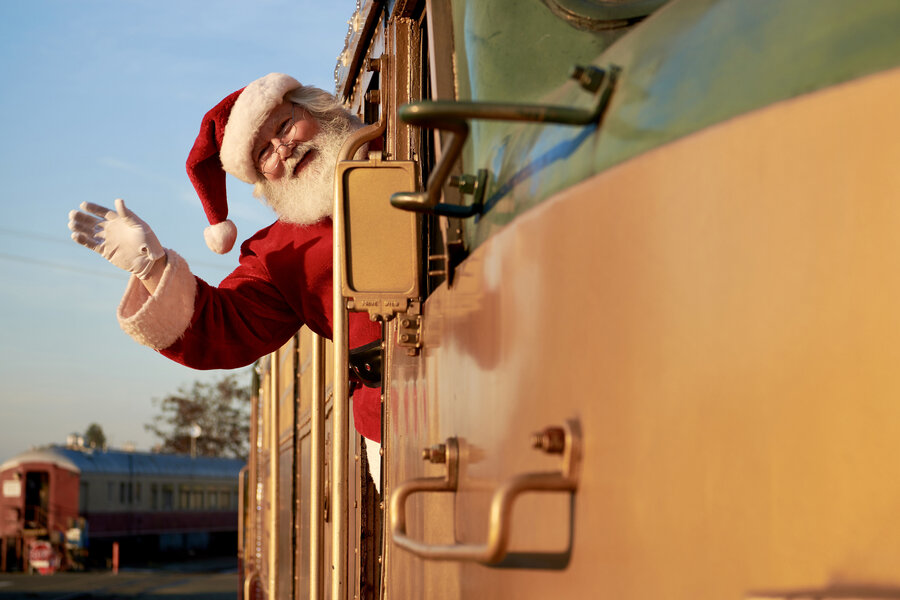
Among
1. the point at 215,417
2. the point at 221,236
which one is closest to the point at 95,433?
the point at 215,417

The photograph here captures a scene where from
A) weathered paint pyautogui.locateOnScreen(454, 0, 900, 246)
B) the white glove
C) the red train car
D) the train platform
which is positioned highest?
the white glove

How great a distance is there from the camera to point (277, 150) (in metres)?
3.19

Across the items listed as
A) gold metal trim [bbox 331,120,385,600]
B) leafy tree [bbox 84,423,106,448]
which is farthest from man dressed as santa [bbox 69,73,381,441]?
leafy tree [bbox 84,423,106,448]

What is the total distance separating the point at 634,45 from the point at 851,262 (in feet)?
1.61

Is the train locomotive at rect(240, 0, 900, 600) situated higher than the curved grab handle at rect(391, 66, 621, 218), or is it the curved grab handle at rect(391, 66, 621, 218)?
the curved grab handle at rect(391, 66, 621, 218)

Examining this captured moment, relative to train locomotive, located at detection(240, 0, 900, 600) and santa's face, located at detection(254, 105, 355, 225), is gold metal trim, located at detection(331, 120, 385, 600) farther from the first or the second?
santa's face, located at detection(254, 105, 355, 225)

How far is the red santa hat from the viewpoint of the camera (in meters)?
3.13

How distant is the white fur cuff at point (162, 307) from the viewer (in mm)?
2771

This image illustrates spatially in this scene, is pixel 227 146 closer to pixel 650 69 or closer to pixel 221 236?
pixel 221 236

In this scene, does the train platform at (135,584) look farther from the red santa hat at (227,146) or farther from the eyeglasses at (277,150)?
the eyeglasses at (277,150)

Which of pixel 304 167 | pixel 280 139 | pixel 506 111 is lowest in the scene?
pixel 506 111

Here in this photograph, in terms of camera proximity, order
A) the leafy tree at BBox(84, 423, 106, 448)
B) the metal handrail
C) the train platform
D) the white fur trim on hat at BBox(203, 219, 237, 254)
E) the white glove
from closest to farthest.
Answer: the white glove, the metal handrail, the white fur trim on hat at BBox(203, 219, 237, 254), the train platform, the leafy tree at BBox(84, 423, 106, 448)

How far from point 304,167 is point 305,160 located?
0.04 m

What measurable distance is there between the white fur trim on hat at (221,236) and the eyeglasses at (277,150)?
0.93 ft
